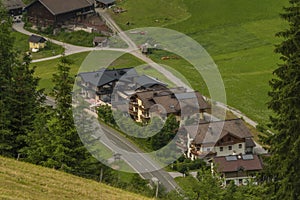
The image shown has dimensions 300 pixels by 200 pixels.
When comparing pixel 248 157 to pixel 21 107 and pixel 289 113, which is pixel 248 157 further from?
pixel 289 113

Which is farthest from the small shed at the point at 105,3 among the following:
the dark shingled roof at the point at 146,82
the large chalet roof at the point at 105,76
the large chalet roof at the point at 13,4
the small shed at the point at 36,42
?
the dark shingled roof at the point at 146,82

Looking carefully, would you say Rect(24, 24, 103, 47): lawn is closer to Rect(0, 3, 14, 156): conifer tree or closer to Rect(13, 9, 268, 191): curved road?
Rect(13, 9, 268, 191): curved road

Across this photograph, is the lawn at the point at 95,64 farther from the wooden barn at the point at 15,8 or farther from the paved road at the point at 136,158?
the wooden barn at the point at 15,8

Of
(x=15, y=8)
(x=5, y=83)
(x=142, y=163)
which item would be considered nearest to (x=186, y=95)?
(x=142, y=163)

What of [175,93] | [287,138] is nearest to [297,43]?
[287,138]

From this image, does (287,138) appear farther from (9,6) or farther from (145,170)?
(9,6)

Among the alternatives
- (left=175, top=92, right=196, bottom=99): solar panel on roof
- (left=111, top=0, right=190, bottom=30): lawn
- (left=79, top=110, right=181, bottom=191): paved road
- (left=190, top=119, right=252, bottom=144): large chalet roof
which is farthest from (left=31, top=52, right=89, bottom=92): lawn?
(left=190, top=119, right=252, bottom=144): large chalet roof
